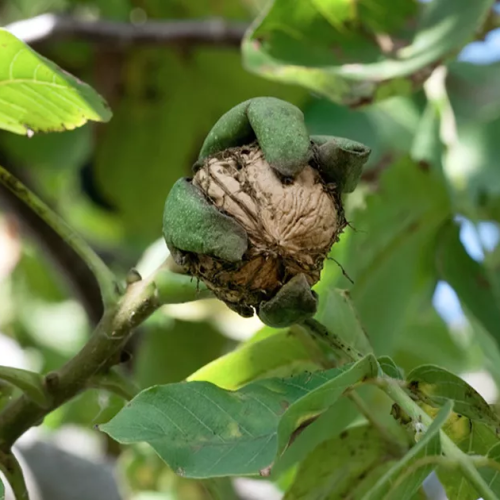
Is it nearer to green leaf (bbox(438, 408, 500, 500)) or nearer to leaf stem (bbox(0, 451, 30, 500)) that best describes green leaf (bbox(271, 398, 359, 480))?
green leaf (bbox(438, 408, 500, 500))

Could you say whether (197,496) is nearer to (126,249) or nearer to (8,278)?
(126,249)

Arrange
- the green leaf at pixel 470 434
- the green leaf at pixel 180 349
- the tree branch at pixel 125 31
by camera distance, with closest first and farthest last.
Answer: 1. the green leaf at pixel 470 434
2. the tree branch at pixel 125 31
3. the green leaf at pixel 180 349

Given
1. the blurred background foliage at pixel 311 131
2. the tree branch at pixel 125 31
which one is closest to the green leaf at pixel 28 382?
the blurred background foliage at pixel 311 131

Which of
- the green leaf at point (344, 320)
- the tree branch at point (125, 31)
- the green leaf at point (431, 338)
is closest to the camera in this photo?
the green leaf at point (344, 320)

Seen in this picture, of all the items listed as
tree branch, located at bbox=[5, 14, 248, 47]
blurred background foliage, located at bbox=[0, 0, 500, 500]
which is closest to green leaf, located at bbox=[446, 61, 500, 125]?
blurred background foliage, located at bbox=[0, 0, 500, 500]

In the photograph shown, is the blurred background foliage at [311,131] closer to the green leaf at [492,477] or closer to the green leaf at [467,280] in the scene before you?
the green leaf at [467,280]

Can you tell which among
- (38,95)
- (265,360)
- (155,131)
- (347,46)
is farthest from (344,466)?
(155,131)

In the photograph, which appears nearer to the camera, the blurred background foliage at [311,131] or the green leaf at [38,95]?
the green leaf at [38,95]

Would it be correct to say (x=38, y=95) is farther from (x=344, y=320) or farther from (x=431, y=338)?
(x=431, y=338)
